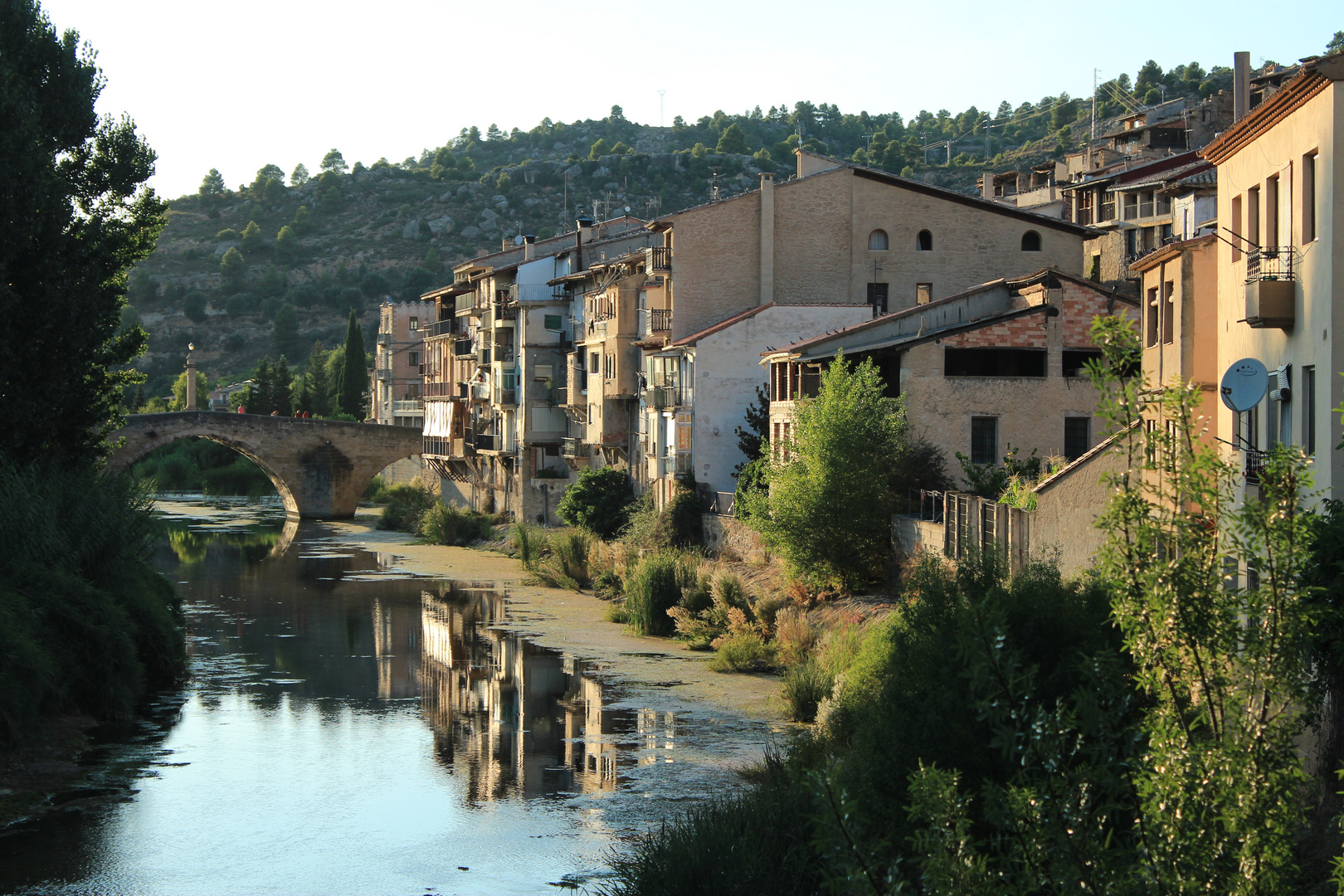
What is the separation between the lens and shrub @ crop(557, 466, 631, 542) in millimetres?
40656

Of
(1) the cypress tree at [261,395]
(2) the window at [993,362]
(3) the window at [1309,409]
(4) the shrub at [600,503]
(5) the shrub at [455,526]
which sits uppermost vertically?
(1) the cypress tree at [261,395]

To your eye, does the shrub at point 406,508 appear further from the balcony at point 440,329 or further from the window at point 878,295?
the window at point 878,295

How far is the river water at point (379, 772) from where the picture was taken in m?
15.1

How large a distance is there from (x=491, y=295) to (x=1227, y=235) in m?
40.8

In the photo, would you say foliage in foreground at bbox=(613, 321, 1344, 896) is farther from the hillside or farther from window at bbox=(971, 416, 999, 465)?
the hillside

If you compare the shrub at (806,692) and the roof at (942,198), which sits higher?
the roof at (942,198)

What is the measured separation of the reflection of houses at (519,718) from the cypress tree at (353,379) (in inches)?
2141

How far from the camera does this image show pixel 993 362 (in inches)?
1132

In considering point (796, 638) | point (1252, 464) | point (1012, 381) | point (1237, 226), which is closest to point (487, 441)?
point (1012, 381)

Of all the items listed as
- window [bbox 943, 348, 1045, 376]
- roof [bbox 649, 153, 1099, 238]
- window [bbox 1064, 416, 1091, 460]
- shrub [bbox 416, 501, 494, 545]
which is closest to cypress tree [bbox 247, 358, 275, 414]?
shrub [bbox 416, 501, 494, 545]

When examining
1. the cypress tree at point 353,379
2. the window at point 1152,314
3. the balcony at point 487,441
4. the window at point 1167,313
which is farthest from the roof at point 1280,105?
the cypress tree at point 353,379

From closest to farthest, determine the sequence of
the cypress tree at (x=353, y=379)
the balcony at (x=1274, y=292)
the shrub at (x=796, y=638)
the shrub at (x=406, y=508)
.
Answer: the balcony at (x=1274, y=292) < the shrub at (x=796, y=638) < the shrub at (x=406, y=508) < the cypress tree at (x=353, y=379)

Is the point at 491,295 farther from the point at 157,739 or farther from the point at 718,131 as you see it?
the point at 718,131

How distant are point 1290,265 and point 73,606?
18.0 meters
